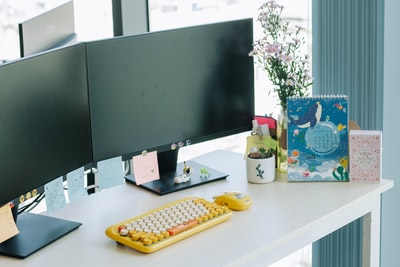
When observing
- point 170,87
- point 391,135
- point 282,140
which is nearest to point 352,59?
point 391,135

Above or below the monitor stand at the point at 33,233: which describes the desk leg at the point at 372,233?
below

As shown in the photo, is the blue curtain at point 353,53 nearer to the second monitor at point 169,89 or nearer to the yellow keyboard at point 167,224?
the second monitor at point 169,89

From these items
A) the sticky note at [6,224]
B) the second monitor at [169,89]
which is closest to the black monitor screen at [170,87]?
the second monitor at [169,89]

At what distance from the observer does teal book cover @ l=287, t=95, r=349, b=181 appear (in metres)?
2.20

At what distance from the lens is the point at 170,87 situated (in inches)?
85.5

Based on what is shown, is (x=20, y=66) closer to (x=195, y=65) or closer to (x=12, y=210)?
(x=12, y=210)

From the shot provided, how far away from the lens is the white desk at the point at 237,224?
176 cm

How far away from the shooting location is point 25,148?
1791mm

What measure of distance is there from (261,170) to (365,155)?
0.31m

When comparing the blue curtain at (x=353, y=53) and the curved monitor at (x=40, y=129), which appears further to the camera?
the blue curtain at (x=353, y=53)

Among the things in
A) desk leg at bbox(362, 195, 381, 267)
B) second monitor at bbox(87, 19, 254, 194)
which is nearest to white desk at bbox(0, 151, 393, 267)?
desk leg at bbox(362, 195, 381, 267)

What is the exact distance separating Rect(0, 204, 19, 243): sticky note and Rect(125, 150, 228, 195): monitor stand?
491mm

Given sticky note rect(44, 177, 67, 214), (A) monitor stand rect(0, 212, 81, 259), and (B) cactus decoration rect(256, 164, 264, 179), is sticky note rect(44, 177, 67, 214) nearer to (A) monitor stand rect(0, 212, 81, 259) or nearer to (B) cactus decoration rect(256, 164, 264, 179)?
(A) monitor stand rect(0, 212, 81, 259)

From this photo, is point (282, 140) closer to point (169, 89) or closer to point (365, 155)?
point (365, 155)
